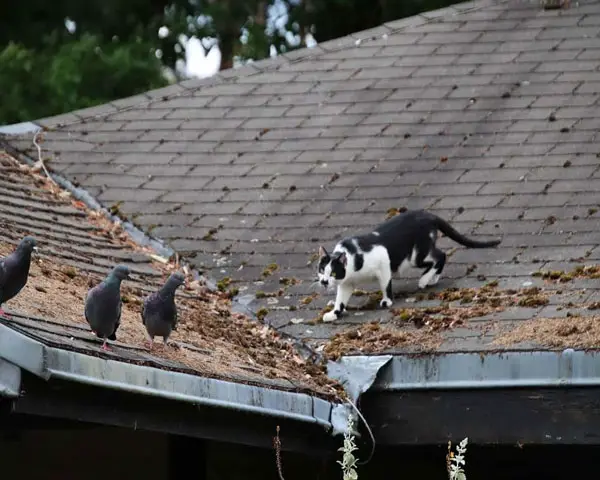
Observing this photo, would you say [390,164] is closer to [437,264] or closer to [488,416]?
[437,264]

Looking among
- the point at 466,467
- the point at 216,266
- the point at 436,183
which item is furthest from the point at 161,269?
the point at 466,467

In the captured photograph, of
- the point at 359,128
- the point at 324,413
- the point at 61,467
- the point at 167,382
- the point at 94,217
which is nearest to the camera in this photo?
the point at 167,382

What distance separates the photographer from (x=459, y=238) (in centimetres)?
727

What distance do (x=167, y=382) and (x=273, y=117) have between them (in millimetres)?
4893

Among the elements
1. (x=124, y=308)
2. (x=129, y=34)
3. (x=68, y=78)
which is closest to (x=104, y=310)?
(x=124, y=308)

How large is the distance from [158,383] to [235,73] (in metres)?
5.87

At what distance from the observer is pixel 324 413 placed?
18.7 feet

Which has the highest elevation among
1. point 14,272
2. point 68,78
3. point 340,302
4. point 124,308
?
point 68,78

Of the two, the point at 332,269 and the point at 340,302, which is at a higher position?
the point at 332,269

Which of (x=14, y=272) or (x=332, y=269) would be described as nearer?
(x=14, y=272)

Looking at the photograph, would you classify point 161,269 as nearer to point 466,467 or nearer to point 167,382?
point 466,467

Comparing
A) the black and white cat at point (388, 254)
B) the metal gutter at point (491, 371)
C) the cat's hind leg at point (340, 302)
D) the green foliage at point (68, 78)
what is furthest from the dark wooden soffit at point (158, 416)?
the green foliage at point (68, 78)

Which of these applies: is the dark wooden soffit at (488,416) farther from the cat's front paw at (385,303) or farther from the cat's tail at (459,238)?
the cat's tail at (459,238)

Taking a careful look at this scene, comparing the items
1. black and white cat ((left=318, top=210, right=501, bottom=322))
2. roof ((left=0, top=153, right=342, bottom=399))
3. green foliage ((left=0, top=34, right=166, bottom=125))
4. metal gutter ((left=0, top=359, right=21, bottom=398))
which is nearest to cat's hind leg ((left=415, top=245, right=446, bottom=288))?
black and white cat ((left=318, top=210, right=501, bottom=322))
